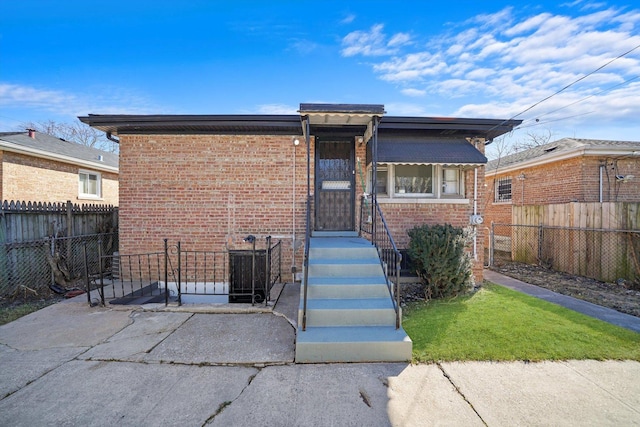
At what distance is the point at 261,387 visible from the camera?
297 centimetres

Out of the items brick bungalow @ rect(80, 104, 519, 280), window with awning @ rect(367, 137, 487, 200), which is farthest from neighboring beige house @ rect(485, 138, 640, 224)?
window with awning @ rect(367, 137, 487, 200)

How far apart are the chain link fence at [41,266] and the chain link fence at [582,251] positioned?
36.9ft

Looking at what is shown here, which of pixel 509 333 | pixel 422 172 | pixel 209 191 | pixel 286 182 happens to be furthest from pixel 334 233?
pixel 509 333

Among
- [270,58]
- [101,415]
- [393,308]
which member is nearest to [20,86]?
[270,58]

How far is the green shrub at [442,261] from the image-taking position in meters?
5.44

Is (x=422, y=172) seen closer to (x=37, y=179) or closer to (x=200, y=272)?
(x=200, y=272)

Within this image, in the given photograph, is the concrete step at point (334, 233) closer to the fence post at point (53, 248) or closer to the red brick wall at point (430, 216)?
the red brick wall at point (430, 216)

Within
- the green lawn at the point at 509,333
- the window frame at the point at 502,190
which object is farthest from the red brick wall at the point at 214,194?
the window frame at the point at 502,190

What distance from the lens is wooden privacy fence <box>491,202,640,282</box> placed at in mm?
6988

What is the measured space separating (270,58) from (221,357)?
1043 cm

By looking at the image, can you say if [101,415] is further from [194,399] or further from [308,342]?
[308,342]

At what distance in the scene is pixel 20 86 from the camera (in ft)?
51.1

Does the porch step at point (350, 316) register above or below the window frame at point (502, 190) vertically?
below

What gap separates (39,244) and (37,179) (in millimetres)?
6112
